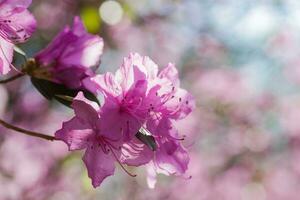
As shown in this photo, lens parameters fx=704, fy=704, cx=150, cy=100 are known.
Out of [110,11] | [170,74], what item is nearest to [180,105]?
[170,74]

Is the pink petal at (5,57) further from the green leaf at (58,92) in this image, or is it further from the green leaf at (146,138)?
the green leaf at (146,138)

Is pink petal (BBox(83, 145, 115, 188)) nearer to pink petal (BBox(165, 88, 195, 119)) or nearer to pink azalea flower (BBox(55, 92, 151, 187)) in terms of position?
pink azalea flower (BBox(55, 92, 151, 187))

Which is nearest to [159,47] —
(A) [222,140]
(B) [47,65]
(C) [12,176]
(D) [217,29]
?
(D) [217,29]

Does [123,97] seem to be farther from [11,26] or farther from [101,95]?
[11,26]

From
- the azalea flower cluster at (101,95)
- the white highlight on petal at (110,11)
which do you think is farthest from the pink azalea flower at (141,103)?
the white highlight on petal at (110,11)

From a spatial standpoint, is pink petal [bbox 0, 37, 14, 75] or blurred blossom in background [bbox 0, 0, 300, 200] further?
blurred blossom in background [bbox 0, 0, 300, 200]

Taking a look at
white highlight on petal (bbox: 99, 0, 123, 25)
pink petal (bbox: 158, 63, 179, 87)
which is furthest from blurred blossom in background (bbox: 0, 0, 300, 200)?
pink petal (bbox: 158, 63, 179, 87)
